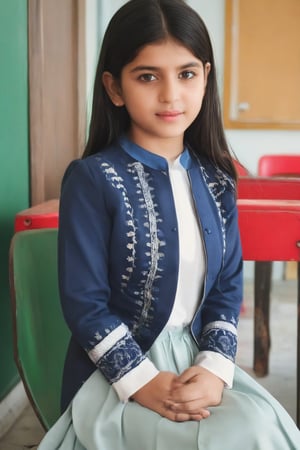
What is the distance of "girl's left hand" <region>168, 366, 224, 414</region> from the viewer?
1.00 metres

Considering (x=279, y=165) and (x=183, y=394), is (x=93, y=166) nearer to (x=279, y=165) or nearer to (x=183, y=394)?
(x=183, y=394)

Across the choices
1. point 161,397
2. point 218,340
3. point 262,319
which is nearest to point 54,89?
point 262,319

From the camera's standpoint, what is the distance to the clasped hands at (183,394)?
1000 millimetres

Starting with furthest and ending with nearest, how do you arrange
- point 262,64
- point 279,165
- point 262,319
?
point 262,64
point 279,165
point 262,319

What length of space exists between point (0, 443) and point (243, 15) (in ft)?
10.5

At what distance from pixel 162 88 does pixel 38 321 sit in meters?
0.53

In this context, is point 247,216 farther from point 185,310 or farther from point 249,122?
point 249,122

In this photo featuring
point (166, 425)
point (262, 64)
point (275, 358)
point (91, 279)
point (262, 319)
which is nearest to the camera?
point (166, 425)

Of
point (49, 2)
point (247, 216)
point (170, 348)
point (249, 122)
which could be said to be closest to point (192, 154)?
point (247, 216)

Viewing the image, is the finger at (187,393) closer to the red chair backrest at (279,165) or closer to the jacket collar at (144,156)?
the jacket collar at (144,156)

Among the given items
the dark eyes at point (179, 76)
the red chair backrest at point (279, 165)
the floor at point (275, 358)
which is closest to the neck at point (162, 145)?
the dark eyes at point (179, 76)

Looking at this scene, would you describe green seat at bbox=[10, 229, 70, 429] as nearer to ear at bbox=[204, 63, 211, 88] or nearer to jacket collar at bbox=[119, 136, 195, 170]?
jacket collar at bbox=[119, 136, 195, 170]

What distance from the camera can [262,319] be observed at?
2539 millimetres

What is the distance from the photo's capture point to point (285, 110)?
425cm
